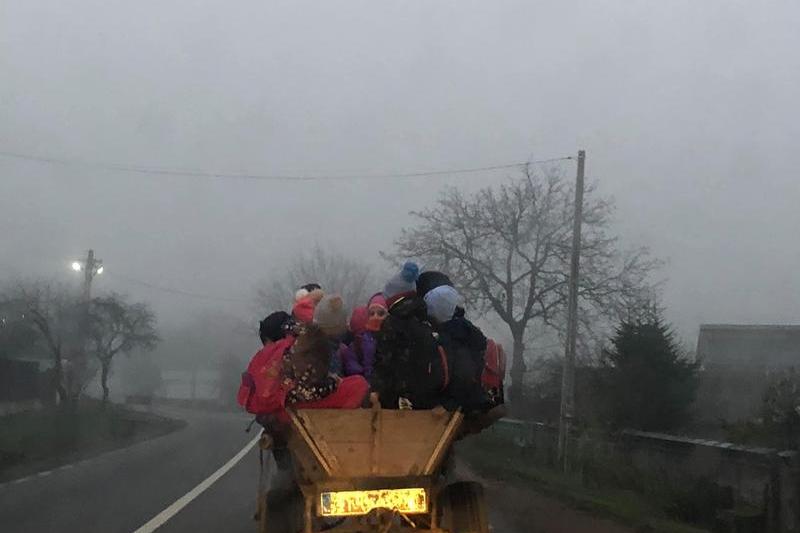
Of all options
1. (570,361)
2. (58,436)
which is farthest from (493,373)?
(58,436)

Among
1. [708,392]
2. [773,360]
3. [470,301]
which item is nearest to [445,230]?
[470,301]

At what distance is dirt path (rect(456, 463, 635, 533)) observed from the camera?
13.4 meters

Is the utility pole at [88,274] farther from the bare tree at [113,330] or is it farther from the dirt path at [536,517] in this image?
the dirt path at [536,517]

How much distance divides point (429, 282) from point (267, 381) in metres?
1.65

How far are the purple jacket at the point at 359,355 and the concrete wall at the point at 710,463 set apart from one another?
8295 mm

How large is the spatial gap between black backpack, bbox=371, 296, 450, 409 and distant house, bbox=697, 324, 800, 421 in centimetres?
1715

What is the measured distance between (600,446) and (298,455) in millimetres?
19555

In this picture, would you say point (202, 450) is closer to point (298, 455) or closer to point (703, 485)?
point (703, 485)

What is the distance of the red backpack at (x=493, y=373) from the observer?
7.84 m

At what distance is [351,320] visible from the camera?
798 centimetres

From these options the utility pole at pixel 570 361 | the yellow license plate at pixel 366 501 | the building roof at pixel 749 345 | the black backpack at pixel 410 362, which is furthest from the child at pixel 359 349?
the building roof at pixel 749 345

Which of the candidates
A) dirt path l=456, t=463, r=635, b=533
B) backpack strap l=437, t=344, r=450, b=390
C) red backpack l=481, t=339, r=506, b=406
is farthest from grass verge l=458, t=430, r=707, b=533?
backpack strap l=437, t=344, r=450, b=390

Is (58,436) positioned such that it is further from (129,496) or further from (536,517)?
(536,517)


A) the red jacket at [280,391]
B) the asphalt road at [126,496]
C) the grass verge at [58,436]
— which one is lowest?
the grass verge at [58,436]
